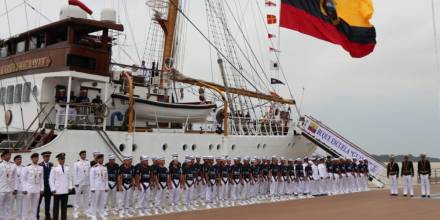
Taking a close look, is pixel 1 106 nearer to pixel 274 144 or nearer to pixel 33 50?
pixel 33 50

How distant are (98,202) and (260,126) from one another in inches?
473

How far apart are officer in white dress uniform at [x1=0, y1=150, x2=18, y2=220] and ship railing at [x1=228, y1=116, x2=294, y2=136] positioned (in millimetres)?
11696

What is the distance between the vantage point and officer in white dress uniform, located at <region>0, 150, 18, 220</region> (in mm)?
10266

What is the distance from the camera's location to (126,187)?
41.3 feet

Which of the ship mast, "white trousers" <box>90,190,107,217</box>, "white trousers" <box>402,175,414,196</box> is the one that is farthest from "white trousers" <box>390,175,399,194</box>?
"white trousers" <box>90,190,107,217</box>

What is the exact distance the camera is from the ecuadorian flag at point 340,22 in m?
17.2

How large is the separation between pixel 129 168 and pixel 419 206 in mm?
8843

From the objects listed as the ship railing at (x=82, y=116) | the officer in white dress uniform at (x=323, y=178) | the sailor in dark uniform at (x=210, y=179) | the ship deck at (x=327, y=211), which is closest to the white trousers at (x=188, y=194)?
the sailor in dark uniform at (x=210, y=179)

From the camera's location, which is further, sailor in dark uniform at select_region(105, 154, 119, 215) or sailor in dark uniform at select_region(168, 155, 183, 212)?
sailor in dark uniform at select_region(168, 155, 183, 212)

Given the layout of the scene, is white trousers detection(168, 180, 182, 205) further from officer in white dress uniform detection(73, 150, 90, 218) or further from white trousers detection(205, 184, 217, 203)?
officer in white dress uniform detection(73, 150, 90, 218)

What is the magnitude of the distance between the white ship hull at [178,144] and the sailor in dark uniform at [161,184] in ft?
8.21

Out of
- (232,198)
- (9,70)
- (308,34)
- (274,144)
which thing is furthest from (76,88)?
(274,144)

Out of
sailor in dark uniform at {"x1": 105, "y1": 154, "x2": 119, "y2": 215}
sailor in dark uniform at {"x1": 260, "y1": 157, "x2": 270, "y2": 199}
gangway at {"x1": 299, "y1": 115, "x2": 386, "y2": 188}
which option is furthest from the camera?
gangway at {"x1": 299, "y1": 115, "x2": 386, "y2": 188}

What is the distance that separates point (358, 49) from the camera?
1783cm
